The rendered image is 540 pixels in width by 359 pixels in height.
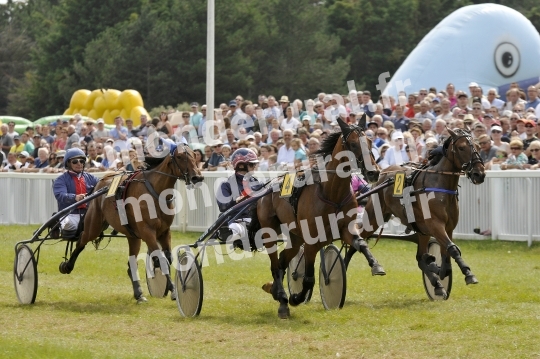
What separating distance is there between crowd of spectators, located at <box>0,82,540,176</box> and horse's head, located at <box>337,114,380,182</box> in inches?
102

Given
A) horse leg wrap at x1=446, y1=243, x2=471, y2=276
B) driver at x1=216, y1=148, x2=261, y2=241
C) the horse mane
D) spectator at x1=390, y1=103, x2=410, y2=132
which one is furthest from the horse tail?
spectator at x1=390, y1=103, x2=410, y2=132

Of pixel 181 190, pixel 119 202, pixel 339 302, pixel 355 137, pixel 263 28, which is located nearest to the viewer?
pixel 355 137

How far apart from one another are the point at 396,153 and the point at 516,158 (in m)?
1.65

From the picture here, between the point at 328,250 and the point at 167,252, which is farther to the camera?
the point at 167,252

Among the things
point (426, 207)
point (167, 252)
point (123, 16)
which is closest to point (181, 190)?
point (167, 252)

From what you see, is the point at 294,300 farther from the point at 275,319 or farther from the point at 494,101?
the point at 494,101

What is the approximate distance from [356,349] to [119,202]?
3.72 m

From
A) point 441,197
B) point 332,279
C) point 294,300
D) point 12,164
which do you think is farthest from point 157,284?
point 12,164

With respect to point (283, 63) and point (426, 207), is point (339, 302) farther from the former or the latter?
point (283, 63)

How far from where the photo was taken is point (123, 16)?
5112cm

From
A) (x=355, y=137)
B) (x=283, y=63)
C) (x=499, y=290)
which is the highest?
(x=283, y=63)

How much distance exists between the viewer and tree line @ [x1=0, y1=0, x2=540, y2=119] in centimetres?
4378

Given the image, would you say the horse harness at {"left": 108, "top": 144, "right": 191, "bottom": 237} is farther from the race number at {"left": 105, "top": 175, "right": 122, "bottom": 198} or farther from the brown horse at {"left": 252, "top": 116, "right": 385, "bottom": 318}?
the brown horse at {"left": 252, "top": 116, "right": 385, "bottom": 318}

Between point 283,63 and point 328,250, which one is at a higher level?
point 283,63
